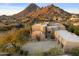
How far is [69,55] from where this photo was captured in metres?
2.02

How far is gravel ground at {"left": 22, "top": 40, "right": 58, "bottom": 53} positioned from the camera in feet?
6.70

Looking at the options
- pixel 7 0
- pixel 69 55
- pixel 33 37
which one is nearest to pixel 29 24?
pixel 33 37

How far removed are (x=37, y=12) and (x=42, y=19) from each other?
0.23ft

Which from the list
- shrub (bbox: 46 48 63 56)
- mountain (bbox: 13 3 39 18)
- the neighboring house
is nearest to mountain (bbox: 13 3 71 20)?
mountain (bbox: 13 3 39 18)

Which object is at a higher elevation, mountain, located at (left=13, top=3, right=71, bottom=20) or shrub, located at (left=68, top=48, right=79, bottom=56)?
mountain, located at (left=13, top=3, right=71, bottom=20)

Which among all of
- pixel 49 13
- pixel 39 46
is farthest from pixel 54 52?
pixel 49 13

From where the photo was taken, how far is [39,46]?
2.05 metres

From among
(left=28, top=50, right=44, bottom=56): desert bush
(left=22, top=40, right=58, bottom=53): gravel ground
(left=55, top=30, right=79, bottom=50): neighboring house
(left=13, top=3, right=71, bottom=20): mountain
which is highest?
(left=13, top=3, right=71, bottom=20): mountain

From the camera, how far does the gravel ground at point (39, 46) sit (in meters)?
2.04

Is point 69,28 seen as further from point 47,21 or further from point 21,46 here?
point 21,46

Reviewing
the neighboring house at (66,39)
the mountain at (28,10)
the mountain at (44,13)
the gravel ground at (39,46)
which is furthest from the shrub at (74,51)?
the mountain at (28,10)

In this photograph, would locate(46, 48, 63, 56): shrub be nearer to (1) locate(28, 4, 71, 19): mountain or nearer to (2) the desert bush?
(2) the desert bush

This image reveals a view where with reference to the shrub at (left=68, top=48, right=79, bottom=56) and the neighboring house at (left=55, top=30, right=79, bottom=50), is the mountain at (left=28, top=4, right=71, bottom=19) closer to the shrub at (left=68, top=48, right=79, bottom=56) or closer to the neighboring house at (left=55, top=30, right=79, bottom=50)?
the neighboring house at (left=55, top=30, right=79, bottom=50)

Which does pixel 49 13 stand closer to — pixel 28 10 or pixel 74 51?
pixel 28 10
